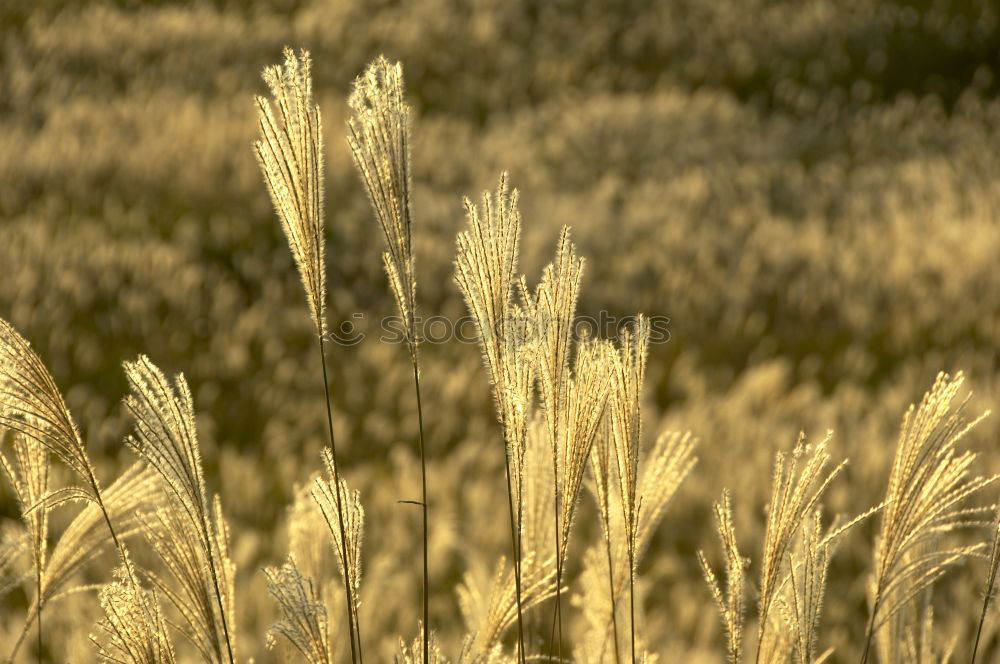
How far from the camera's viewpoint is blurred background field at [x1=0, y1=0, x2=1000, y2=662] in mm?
4062

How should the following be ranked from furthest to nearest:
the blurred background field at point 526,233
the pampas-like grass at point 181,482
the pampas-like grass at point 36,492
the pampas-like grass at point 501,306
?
the blurred background field at point 526,233, the pampas-like grass at point 36,492, the pampas-like grass at point 501,306, the pampas-like grass at point 181,482

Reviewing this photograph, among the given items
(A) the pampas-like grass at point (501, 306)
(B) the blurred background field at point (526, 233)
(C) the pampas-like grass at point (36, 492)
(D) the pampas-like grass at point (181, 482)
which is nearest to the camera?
(D) the pampas-like grass at point (181, 482)

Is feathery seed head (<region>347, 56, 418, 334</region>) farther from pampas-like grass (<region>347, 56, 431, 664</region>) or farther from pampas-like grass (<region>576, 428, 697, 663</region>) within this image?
pampas-like grass (<region>576, 428, 697, 663</region>)

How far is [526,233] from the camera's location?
7.14 m

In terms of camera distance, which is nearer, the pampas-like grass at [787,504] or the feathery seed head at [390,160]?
the feathery seed head at [390,160]

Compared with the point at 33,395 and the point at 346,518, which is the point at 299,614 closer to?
the point at 346,518

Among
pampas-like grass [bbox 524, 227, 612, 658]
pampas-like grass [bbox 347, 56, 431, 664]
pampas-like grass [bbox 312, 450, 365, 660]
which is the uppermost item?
pampas-like grass [bbox 347, 56, 431, 664]

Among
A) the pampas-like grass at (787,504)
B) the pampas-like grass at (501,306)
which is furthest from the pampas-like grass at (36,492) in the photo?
the pampas-like grass at (787,504)

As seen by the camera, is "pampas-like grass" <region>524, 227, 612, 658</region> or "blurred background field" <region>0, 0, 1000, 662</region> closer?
"pampas-like grass" <region>524, 227, 612, 658</region>

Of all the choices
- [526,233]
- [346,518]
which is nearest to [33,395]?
[346,518]

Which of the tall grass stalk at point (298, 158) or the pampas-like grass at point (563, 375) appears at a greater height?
the tall grass stalk at point (298, 158)

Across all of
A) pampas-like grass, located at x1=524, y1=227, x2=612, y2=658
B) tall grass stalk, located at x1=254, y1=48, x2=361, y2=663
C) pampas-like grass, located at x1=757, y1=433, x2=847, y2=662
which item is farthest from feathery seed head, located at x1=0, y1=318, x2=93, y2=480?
pampas-like grass, located at x1=757, y1=433, x2=847, y2=662

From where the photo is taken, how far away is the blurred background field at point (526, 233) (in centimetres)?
406

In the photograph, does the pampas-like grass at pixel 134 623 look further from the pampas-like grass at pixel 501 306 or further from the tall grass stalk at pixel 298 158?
the pampas-like grass at pixel 501 306
